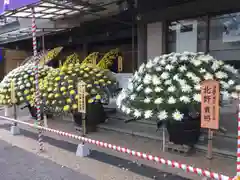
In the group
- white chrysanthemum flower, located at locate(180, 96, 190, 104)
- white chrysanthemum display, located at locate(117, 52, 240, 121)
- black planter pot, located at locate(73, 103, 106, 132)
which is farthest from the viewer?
black planter pot, located at locate(73, 103, 106, 132)

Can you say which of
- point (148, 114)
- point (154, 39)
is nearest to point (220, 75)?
point (148, 114)

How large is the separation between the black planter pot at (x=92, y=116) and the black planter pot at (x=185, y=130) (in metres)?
2.50

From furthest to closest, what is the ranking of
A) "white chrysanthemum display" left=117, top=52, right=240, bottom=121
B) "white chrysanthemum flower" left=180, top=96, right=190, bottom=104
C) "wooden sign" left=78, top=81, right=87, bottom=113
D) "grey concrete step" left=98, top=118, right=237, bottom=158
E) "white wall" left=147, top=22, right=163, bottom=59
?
"white wall" left=147, top=22, right=163, bottom=59 → "wooden sign" left=78, top=81, right=87, bottom=113 → "grey concrete step" left=98, top=118, right=237, bottom=158 → "white chrysanthemum display" left=117, top=52, right=240, bottom=121 → "white chrysanthemum flower" left=180, top=96, right=190, bottom=104

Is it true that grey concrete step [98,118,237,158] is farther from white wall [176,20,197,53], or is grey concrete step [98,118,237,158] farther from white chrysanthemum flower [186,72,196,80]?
white wall [176,20,197,53]

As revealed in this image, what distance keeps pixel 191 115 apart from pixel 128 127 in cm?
245

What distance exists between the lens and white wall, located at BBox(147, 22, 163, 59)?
822 cm

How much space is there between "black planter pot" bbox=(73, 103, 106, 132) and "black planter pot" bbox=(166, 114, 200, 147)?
2.50 meters

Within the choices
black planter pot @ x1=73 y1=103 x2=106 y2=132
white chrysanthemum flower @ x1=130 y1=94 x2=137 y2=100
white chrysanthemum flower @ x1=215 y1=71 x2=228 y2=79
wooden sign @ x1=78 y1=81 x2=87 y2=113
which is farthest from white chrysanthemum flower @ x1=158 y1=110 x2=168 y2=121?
black planter pot @ x1=73 y1=103 x2=106 y2=132

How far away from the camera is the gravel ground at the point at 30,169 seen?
14.1 ft

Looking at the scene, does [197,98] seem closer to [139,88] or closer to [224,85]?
[224,85]

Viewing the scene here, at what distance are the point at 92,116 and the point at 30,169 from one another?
8.19 ft

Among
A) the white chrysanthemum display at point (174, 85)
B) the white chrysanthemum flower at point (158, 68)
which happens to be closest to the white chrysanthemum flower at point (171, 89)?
the white chrysanthemum display at point (174, 85)

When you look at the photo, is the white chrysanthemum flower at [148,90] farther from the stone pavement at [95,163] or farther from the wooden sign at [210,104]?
the stone pavement at [95,163]

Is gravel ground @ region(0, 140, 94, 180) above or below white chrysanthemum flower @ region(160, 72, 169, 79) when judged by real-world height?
below
